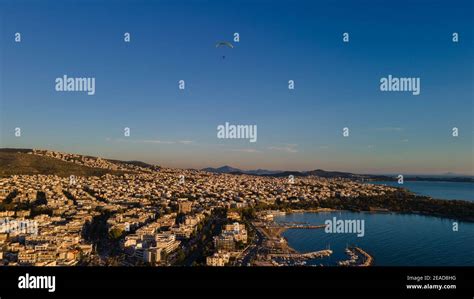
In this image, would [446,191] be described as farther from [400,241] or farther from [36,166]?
[36,166]

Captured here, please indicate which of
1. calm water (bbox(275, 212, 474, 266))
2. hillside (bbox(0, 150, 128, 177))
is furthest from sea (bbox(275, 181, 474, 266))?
hillside (bbox(0, 150, 128, 177))

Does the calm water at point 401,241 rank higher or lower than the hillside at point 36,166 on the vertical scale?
lower

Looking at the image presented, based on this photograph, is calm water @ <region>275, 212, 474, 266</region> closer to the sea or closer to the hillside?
the sea

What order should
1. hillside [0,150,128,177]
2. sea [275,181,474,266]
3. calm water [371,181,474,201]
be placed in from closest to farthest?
sea [275,181,474,266] → hillside [0,150,128,177] → calm water [371,181,474,201]

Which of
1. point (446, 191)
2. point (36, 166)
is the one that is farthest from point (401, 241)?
point (446, 191)

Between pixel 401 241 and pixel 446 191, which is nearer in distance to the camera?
pixel 401 241

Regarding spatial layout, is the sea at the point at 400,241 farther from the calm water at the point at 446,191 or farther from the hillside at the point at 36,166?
the hillside at the point at 36,166

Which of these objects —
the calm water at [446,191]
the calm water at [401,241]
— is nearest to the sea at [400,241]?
the calm water at [401,241]
